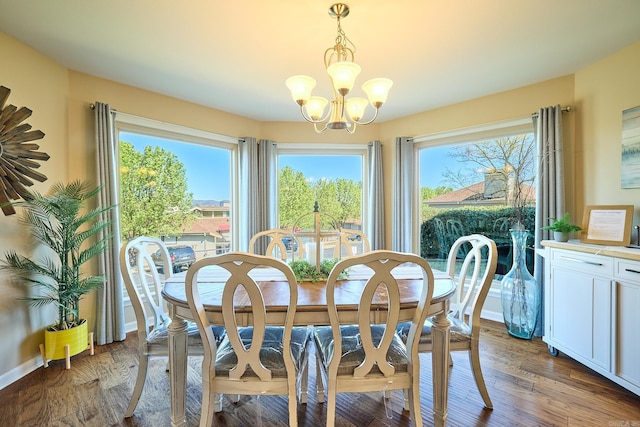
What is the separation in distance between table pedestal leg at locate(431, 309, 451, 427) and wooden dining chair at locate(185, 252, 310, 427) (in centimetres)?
79

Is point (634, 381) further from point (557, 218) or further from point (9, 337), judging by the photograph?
point (9, 337)

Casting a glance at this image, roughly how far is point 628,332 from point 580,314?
0.33 metres

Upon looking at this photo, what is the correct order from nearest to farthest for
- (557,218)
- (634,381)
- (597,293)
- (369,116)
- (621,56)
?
(634,381) → (597,293) → (621,56) → (557,218) → (369,116)

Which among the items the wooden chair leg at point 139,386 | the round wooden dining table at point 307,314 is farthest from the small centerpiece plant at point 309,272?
the wooden chair leg at point 139,386

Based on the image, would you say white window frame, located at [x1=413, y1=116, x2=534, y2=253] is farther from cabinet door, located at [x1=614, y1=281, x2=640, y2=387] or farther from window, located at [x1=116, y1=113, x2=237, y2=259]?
window, located at [x1=116, y1=113, x2=237, y2=259]

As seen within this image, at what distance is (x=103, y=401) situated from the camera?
204 cm

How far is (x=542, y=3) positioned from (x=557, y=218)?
1982mm

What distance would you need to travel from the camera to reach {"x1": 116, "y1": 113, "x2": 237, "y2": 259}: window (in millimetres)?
3328

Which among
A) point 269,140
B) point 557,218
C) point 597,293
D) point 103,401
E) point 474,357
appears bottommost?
point 103,401

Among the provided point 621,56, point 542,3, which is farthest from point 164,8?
point 621,56

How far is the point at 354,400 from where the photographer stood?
205cm

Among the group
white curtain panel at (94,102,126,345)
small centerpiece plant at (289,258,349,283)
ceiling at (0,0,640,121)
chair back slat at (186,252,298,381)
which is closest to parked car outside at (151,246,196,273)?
white curtain panel at (94,102,126,345)

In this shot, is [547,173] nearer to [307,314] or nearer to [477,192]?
[477,192]

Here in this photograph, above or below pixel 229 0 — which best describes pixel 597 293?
below
